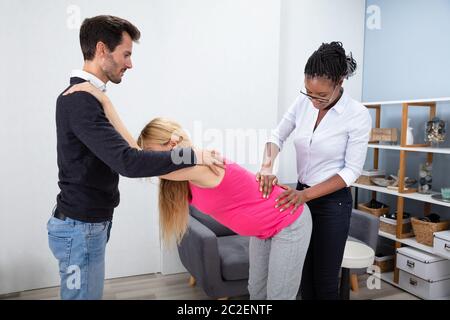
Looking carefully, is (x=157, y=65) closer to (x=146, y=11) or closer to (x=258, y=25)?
(x=146, y=11)

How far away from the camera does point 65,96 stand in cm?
110

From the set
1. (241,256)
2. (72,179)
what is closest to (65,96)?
(72,179)

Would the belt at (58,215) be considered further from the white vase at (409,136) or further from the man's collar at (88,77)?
the white vase at (409,136)

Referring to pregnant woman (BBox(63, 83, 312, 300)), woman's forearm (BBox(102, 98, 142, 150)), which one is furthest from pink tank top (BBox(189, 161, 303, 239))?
woman's forearm (BBox(102, 98, 142, 150))

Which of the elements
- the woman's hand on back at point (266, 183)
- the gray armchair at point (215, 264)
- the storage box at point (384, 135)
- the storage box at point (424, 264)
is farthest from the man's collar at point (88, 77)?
the storage box at point (384, 135)

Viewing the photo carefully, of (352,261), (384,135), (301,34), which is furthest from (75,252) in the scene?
(301,34)

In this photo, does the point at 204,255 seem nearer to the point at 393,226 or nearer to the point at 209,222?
the point at 209,222

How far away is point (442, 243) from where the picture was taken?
2529 mm

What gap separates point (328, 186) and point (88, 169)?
2.81 feet

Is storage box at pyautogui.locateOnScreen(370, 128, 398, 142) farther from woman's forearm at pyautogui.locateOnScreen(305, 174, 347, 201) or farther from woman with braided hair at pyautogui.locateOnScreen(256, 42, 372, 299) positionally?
woman's forearm at pyautogui.locateOnScreen(305, 174, 347, 201)

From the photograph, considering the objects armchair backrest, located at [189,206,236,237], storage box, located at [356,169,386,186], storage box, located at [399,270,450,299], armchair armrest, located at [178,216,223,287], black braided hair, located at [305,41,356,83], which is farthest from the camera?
storage box, located at [356,169,386,186]

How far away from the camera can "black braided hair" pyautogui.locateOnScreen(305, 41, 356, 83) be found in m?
1.37

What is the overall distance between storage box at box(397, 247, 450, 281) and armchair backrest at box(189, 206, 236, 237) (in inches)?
52.6

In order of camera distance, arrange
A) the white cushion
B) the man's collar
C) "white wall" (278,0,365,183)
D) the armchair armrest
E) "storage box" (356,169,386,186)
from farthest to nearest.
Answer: "white wall" (278,0,365,183)
"storage box" (356,169,386,186)
the armchair armrest
the white cushion
the man's collar
